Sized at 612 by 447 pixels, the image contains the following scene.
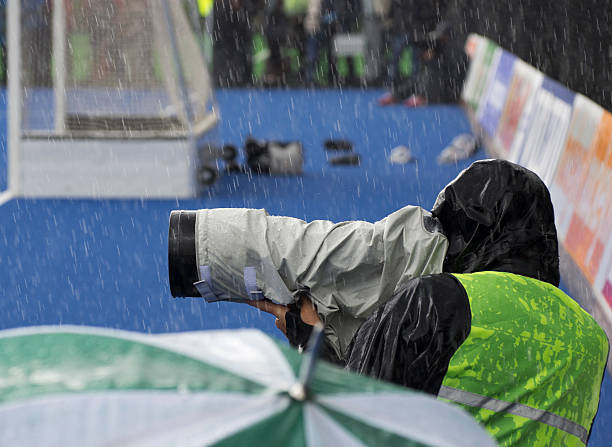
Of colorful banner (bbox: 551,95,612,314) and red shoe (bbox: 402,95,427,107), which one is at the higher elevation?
colorful banner (bbox: 551,95,612,314)

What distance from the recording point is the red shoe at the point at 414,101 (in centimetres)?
1652

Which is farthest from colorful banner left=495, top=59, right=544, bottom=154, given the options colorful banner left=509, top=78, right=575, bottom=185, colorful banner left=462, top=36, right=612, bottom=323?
colorful banner left=509, top=78, right=575, bottom=185

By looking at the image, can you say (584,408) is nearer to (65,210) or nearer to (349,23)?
(65,210)

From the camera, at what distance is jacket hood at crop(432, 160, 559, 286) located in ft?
8.08

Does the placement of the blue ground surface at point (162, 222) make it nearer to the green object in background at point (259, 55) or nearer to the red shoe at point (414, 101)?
the red shoe at point (414, 101)

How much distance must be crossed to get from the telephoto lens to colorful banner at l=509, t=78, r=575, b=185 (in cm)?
459

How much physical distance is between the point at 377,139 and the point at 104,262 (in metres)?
6.72

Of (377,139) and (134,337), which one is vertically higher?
(134,337)

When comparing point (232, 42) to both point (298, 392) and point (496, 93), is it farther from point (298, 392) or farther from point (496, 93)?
point (298, 392)

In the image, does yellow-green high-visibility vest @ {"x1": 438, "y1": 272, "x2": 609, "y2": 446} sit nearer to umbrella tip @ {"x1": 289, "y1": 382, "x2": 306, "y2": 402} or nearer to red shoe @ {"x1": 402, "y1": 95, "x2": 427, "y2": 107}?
umbrella tip @ {"x1": 289, "y1": 382, "x2": 306, "y2": 402}

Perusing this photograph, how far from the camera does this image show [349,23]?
19578 mm

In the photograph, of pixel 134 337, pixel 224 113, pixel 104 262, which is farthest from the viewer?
pixel 224 113

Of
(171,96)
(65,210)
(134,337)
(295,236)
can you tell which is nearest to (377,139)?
(171,96)

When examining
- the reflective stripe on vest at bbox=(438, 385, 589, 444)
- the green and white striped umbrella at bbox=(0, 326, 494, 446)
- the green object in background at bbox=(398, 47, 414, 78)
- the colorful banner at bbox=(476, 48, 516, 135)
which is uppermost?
the green and white striped umbrella at bbox=(0, 326, 494, 446)
